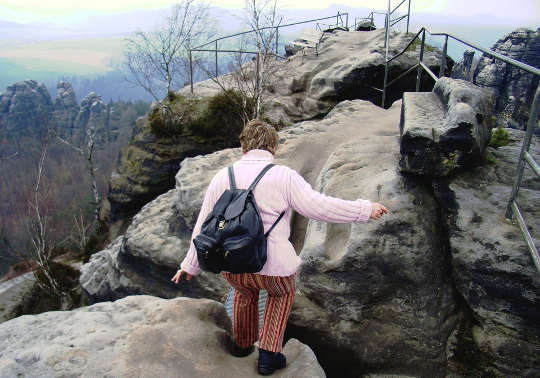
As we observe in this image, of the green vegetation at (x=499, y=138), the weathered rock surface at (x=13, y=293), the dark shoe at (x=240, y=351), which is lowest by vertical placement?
the weathered rock surface at (x=13, y=293)

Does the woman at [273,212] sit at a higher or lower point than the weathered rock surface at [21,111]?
higher

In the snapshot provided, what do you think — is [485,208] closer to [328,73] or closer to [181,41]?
[328,73]

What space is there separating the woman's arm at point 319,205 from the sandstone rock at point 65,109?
64.2 m

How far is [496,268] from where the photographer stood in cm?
359

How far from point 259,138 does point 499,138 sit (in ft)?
11.6

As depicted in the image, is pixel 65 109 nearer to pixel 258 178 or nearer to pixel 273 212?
pixel 258 178

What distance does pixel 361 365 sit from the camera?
14.2ft

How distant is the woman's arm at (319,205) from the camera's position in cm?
283

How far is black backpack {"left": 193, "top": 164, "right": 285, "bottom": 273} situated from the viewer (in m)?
2.60

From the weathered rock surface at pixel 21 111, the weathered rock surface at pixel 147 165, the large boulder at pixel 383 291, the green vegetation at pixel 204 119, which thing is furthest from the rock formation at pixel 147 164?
the weathered rock surface at pixel 21 111

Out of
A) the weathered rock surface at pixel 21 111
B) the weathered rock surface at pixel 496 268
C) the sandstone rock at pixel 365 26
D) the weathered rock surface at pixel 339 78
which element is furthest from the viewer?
the weathered rock surface at pixel 21 111

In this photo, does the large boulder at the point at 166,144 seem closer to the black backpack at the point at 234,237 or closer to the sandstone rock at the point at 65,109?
the black backpack at the point at 234,237

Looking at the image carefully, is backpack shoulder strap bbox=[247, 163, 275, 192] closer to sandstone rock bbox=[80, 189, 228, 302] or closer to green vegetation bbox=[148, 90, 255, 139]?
sandstone rock bbox=[80, 189, 228, 302]

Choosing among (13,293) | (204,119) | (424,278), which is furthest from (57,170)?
(424,278)
